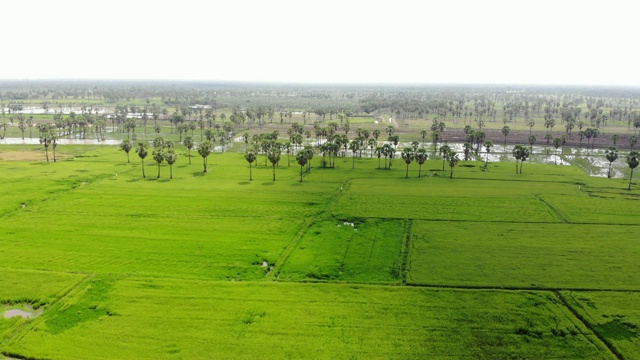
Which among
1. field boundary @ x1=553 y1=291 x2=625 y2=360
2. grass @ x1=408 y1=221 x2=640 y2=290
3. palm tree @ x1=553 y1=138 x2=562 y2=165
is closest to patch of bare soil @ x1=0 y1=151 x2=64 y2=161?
grass @ x1=408 y1=221 x2=640 y2=290

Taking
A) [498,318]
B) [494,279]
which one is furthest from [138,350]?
[494,279]

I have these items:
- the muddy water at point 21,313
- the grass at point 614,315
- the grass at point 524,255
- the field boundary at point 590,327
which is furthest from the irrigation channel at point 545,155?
the muddy water at point 21,313

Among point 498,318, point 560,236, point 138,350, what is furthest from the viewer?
point 560,236

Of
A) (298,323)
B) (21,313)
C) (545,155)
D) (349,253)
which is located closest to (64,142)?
(21,313)

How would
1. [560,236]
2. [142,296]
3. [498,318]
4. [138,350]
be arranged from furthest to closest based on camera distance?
1. [560,236]
2. [142,296]
3. [498,318]
4. [138,350]

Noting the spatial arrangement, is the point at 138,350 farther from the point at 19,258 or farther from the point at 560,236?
the point at 560,236

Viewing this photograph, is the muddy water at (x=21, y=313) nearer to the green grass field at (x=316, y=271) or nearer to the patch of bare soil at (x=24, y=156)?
the green grass field at (x=316, y=271)

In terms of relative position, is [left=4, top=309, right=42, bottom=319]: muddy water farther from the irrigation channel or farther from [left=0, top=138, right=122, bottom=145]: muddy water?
[left=0, top=138, right=122, bottom=145]: muddy water
